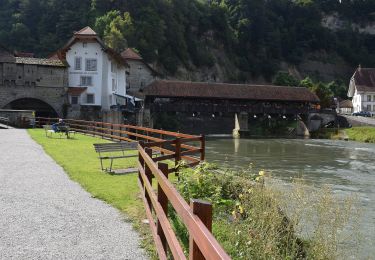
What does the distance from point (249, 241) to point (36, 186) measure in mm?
5054

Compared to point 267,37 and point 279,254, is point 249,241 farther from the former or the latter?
point 267,37

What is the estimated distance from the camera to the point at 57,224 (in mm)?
5980

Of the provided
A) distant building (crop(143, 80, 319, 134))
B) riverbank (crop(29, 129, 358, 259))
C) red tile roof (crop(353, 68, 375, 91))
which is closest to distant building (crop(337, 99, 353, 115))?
red tile roof (crop(353, 68, 375, 91))

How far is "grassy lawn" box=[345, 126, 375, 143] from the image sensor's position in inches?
1705

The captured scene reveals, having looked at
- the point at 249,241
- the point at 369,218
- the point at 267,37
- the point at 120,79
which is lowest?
the point at 369,218

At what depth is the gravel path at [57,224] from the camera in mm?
4883

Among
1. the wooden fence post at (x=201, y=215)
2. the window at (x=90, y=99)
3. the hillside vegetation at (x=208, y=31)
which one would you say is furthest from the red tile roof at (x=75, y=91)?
the wooden fence post at (x=201, y=215)

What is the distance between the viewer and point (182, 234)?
5625 mm

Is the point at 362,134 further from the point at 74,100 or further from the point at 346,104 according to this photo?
the point at 346,104

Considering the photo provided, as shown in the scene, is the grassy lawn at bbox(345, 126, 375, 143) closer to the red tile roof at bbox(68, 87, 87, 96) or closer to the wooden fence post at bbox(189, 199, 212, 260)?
the red tile roof at bbox(68, 87, 87, 96)

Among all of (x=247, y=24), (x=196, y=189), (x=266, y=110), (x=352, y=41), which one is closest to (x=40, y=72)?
(x=266, y=110)

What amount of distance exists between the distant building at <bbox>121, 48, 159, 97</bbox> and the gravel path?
138ft

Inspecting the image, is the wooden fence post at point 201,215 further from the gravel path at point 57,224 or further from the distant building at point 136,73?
the distant building at point 136,73

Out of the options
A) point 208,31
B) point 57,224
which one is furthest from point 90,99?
point 208,31
